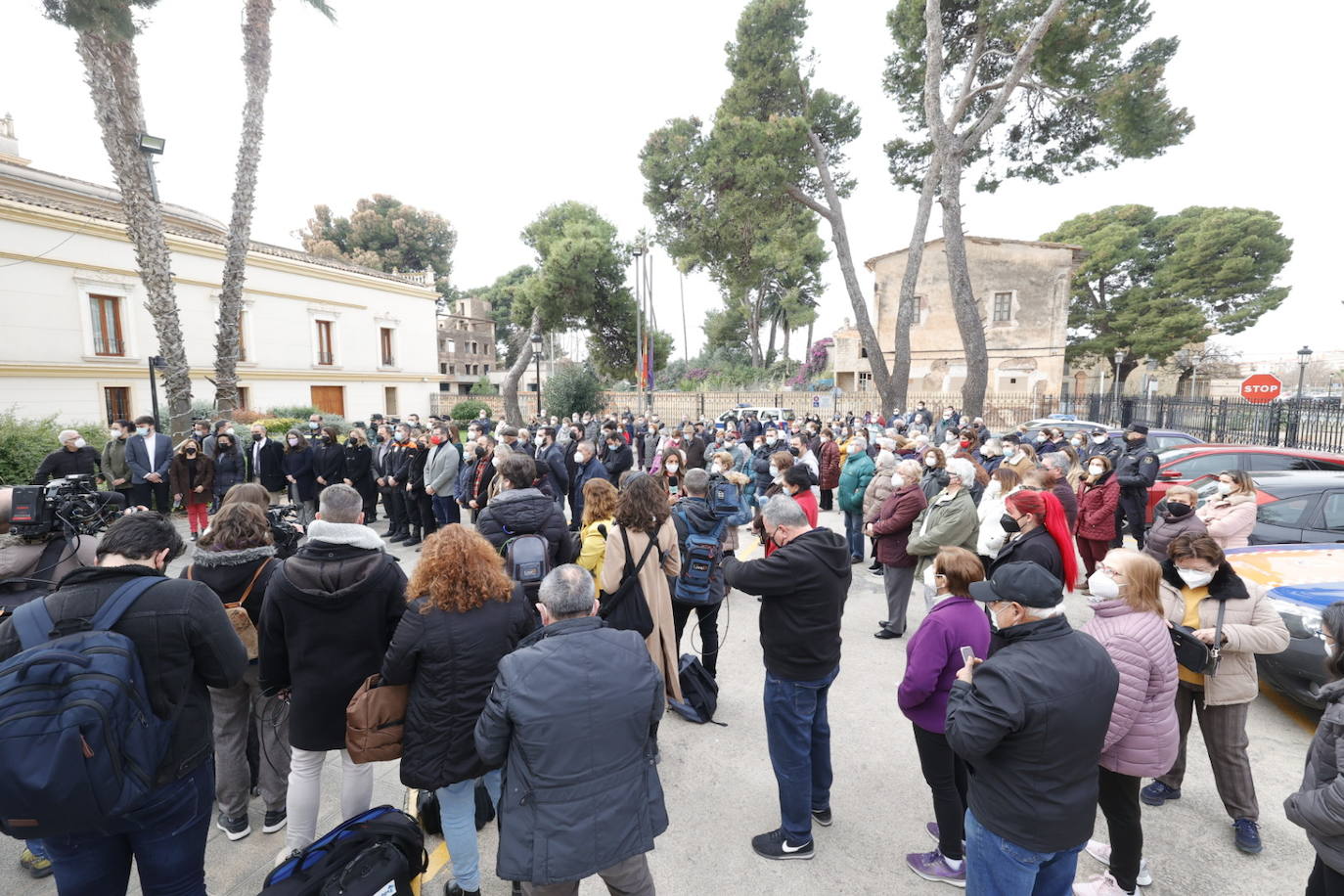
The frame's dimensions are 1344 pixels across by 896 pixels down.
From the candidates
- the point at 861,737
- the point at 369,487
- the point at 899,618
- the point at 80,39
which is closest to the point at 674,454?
the point at 899,618

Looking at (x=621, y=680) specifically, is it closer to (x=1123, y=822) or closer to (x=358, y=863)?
(x=358, y=863)

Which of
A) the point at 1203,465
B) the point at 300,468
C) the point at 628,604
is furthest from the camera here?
the point at 300,468

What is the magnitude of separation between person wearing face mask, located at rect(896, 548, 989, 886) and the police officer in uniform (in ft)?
19.9

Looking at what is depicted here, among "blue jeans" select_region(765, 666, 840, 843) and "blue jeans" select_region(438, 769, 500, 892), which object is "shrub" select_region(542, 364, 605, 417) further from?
"blue jeans" select_region(438, 769, 500, 892)

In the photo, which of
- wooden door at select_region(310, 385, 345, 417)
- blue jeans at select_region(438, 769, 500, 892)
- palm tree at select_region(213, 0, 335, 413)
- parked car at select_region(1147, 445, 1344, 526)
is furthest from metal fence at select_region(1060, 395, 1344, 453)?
wooden door at select_region(310, 385, 345, 417)

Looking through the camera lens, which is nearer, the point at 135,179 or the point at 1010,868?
the point at 1010,868

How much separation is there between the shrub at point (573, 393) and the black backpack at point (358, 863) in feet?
84.9

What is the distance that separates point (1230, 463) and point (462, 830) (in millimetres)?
10676

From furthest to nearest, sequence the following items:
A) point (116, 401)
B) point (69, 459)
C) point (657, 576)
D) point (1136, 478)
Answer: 1. point (116, 401)
2. point (1136, 478)
3. point (69, 459)
4. point (657, 576)

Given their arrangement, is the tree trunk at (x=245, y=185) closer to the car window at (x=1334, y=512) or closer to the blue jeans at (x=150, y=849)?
the blue jeans at (x=150, y=849)

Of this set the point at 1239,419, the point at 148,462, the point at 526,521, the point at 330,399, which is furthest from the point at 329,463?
A: the point at 330,399

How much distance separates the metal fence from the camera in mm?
13578

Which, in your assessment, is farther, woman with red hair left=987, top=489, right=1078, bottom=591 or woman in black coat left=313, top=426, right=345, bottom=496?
woman in black coat left=313, top=426, right=345, bottom=496

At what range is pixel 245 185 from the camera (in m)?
14.4
